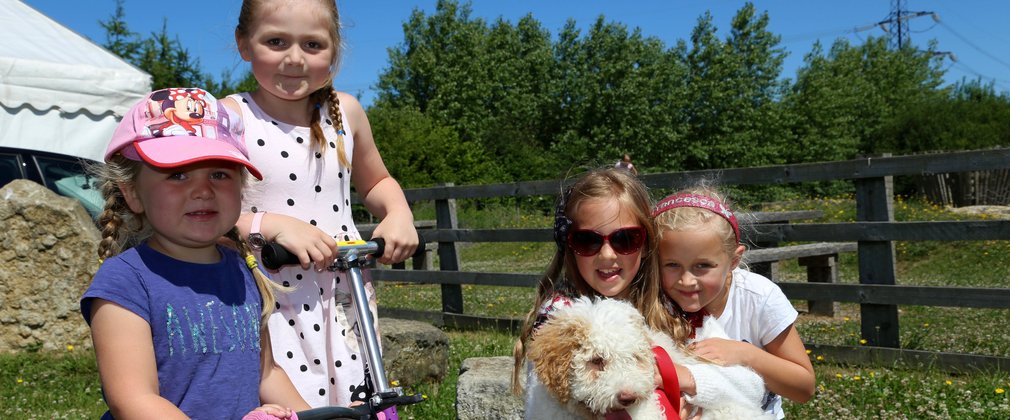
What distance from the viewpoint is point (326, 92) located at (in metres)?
2.71

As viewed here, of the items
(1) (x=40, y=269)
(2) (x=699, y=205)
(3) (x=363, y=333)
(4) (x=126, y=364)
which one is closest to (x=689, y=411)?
(2) (x=699, y=205)

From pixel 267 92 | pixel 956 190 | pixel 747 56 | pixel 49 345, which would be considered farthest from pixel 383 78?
pixel 267 92

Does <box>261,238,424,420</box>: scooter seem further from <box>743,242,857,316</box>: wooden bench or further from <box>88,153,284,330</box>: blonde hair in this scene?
<box>743,242,857,316</box>: wooden bench

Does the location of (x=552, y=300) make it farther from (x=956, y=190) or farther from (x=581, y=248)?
(x=956, y=190)

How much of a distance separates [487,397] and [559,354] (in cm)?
258

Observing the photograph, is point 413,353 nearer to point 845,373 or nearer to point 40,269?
point 845,373

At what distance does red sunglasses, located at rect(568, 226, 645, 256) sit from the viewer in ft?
7.90

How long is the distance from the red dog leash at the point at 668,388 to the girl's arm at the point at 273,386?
0.92m

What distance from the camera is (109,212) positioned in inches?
82.8

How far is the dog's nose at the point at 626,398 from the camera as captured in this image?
1.97 metres

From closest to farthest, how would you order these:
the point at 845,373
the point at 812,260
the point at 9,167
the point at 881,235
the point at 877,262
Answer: the point at 845,373 < the point at 881,235 < the point at 877,262 < the point at 9,167 < the point at 812,260

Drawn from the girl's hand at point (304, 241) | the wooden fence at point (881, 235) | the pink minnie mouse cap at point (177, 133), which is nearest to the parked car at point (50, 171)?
the wooden fence at point (881, 235)

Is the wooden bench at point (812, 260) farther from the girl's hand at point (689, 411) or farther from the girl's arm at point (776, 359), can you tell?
the girl's hand at point (689, 411)

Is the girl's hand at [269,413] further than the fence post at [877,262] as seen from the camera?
No
